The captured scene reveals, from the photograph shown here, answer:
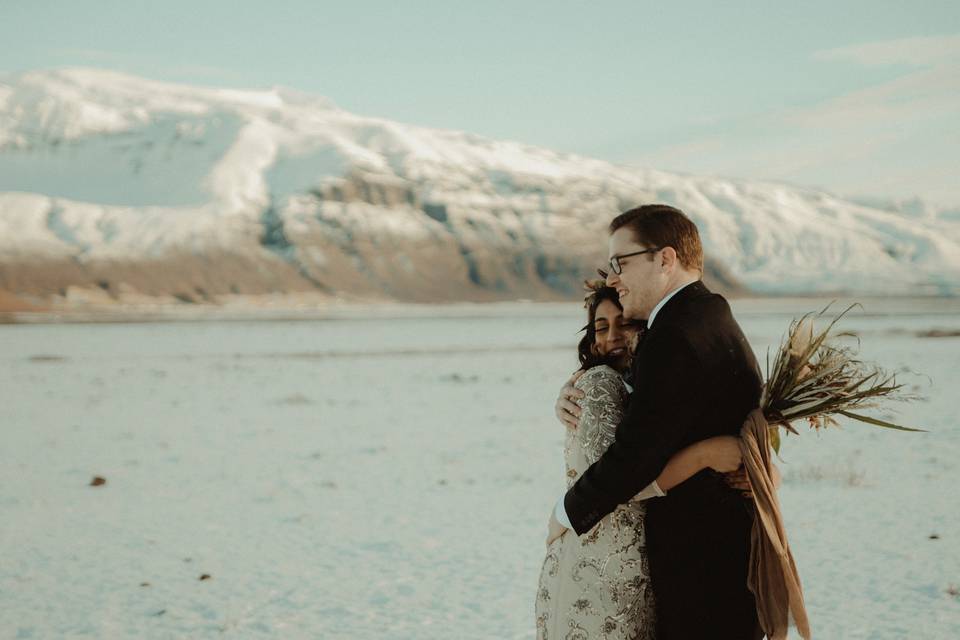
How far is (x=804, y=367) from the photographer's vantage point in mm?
3041

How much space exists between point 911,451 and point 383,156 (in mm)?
190626

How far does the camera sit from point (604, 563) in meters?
3.02

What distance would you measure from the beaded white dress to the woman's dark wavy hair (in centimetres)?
31

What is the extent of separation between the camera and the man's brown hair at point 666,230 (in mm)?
2975

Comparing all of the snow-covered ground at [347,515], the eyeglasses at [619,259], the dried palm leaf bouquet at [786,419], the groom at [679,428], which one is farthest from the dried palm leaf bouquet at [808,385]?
the snow-covered ground at [347,515]

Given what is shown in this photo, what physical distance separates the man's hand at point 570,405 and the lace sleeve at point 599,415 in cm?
4

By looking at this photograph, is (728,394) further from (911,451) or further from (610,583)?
(911,451)

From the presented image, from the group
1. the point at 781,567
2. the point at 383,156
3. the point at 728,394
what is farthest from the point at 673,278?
the point at 383,156

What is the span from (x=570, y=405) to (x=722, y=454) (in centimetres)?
52

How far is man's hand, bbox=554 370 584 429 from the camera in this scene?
311 cm

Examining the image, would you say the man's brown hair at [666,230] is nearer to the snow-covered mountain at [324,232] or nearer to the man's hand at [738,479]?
the man's hand at [738,479]

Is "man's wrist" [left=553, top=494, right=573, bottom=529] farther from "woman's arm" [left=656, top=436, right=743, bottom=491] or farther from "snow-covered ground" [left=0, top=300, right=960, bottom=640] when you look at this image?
"snow-covered ground" [left=0, top=300, right=960, bottom=640]

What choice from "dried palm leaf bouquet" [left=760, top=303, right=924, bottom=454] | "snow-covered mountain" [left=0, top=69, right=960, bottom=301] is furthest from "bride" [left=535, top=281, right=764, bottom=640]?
"snow-covered mountain" [left=0, top=69, right=960, bottom=301]

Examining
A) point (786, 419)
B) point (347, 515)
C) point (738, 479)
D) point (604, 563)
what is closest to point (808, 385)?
point (786, 419)
